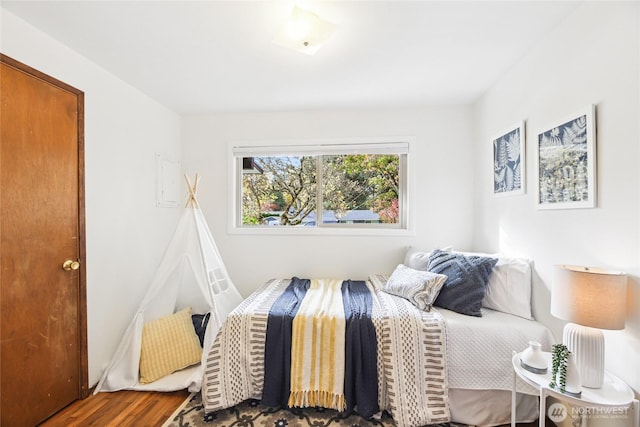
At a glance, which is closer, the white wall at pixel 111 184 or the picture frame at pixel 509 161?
the white wall at pixel 111 184

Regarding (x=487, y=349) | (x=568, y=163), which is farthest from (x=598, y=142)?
(x=487, y=349)

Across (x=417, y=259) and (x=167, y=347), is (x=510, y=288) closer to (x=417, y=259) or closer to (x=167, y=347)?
(x=417, y=259)

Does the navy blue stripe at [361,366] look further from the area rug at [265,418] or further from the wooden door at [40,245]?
the wooden door at [40,245]

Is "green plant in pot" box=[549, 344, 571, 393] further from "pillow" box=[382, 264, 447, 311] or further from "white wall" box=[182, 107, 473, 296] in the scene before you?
"white wall" box=[182, 107, 473, 296]

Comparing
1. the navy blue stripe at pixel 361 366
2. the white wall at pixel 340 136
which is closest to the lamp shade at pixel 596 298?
the navy blue stripe at pixel 361 366

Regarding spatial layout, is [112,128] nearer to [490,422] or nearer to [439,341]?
[439,341]

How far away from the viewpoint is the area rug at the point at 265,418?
5.50 ft

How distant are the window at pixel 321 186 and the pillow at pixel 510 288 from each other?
109 cm

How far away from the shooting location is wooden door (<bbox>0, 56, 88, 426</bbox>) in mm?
1498

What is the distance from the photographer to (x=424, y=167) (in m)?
2.82

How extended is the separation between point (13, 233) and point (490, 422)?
2967mm

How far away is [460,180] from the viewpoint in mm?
2789

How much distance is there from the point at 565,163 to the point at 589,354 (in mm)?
999

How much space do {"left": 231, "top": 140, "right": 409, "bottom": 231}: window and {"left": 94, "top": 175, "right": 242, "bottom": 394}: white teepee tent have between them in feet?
2.43
